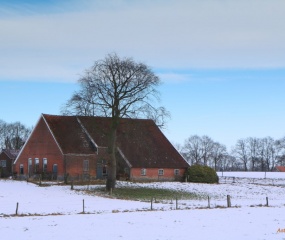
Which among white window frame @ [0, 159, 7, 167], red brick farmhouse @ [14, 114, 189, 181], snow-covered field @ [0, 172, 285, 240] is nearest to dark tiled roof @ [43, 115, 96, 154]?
red brick farmhouse @ [14, 114, 189, 181]

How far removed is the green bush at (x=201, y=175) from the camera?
229 ft

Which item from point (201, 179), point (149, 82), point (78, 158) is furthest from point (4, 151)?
point (149, 82)

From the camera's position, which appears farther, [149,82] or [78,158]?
[78,158]

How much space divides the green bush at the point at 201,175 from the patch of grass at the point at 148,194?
14133 mm

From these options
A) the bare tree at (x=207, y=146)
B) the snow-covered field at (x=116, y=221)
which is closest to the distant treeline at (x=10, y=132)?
the bare tree at (x=207, y=146)

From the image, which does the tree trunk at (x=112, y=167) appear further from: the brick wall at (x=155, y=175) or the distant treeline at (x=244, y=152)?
the distant treeline at (x=244, y=152)

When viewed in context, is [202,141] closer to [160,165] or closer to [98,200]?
[160,165]

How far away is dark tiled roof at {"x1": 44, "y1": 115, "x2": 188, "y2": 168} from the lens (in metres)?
67.7

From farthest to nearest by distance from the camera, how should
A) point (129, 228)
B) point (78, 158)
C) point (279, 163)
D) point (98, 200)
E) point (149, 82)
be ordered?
point (279, 163)
point (78, 158)
point (149, 82)
point (98, 200)
point (129, 228)

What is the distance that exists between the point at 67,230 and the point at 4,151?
70455 mm

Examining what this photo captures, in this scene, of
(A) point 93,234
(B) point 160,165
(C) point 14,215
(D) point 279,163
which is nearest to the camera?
(A) point 93,234

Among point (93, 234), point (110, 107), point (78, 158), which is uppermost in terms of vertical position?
point (110, 107)

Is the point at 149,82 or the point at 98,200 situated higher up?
the point at 149,82

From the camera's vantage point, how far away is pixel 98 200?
151ft
